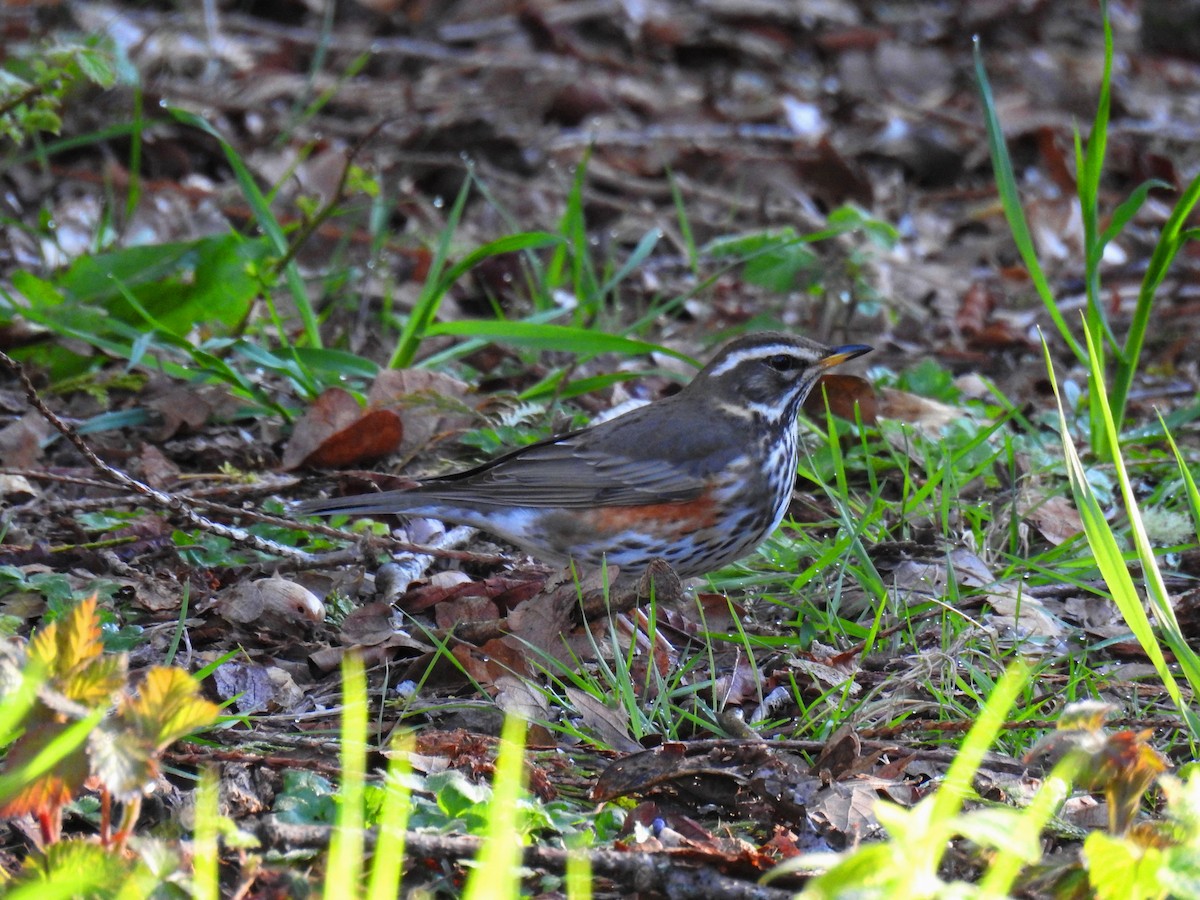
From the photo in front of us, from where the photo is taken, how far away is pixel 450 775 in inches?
136

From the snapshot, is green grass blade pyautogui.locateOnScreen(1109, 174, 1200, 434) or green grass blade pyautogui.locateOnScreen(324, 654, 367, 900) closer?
green grass blade pyautogui.locateOnScreen(324, 654, 367, 900)

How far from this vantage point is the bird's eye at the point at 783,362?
19.5 ft

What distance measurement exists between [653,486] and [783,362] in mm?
846

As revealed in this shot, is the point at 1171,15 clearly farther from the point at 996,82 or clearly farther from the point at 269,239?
the point at 269,239

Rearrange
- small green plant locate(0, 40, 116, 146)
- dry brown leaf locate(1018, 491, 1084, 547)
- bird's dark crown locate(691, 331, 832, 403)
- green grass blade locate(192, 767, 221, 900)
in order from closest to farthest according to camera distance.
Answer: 1. green grass blade locate(192, 767, 221, 900)
2. small green plant locate(0, 40, 116, 146)
3. dry brown leaf locate(1018, 491, 1084, 547)
4. bird's dark crown locate(691, 331, 832, 403)

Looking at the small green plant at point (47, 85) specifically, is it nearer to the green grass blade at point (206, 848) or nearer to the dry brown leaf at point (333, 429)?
the dry brown leaf at point (333, 429)

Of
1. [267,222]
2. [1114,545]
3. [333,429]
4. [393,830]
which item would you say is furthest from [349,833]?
[267,222]

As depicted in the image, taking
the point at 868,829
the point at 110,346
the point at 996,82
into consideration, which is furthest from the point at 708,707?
the point at 996,82

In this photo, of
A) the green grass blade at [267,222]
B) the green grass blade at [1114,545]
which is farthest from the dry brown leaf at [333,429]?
the green grass blade at [1114,545]

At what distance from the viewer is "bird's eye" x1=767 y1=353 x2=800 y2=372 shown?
5957 mm

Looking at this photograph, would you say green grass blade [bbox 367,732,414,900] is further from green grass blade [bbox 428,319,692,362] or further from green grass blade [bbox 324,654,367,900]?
green grass blade [bbox 428,319,692,362]

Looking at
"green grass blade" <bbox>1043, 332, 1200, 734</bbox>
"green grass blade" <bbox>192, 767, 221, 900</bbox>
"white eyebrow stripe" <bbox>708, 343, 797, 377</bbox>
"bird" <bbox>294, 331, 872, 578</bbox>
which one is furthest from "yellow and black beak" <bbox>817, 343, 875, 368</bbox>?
"green grass blade" <bbox>192, 767, 221, 900</bbox>

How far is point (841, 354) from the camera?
19.2ft

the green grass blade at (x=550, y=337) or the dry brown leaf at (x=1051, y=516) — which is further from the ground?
the green grass blade at (x=550, y=337)
